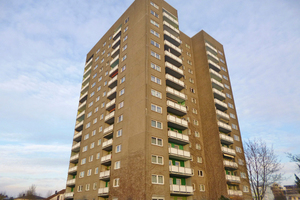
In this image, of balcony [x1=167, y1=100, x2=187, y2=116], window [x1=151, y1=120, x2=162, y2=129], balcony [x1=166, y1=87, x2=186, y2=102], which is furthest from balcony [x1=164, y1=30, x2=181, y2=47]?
window [x1=151, y1=120, x2=162, y2=129]

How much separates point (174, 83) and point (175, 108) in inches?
244

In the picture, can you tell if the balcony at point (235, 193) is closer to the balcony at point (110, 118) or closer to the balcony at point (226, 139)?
the balcony at point (226, 139)

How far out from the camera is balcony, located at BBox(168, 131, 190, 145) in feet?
121

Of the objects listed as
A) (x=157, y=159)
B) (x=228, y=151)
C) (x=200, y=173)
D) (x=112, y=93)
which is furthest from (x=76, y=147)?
(x=228, y=151)

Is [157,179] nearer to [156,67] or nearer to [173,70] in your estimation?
[156,67]

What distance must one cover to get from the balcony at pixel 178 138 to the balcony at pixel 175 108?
16.6 ft

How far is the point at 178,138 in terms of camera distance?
123ft

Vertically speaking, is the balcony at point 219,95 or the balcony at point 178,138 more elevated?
the balcony at point 219,95

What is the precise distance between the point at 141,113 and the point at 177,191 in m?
13.4

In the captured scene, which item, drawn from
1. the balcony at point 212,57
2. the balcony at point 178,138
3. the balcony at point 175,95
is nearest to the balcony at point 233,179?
the balcony at point 178,138

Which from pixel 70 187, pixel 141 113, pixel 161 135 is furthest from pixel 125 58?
pixel 70 187

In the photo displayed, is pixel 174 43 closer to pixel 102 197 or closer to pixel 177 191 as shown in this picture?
pixel 177 191

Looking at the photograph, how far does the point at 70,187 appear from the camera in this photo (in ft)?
169

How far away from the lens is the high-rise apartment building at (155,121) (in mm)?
33656
